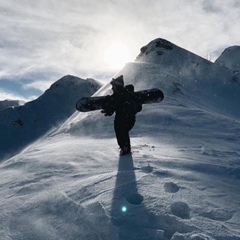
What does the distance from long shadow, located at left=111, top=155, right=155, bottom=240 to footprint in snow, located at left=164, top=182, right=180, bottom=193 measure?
0.43 m

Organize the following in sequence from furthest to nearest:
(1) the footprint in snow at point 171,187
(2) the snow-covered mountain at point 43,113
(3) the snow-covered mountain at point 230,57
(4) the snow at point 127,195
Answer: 1. (2) the snow-covered mountain at point 43,113
2. (3) the snow-covered mountain at point 230,57
3. (1) the footprint in snow at point 171,187
4. (4) the snow at point 127,195

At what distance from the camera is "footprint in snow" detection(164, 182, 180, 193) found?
454 centimetres

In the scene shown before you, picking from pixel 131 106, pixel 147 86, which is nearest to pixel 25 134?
pixel 147 86

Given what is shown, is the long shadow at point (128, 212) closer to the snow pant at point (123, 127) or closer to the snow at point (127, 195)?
the snow at point (127, 195)

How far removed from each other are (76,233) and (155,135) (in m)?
7.70

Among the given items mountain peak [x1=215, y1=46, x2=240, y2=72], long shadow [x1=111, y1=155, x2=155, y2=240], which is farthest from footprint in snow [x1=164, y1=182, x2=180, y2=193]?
mountain peak [x1=215, y1=46, x2=240, y2=72]

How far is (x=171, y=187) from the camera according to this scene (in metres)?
4.66

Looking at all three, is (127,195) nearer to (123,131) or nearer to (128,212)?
(128,212)

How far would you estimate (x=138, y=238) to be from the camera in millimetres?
3422

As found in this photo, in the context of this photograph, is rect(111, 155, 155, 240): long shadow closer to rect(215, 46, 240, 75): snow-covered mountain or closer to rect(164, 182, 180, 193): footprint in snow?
rect(164, 182, 180, 193): footprint in snow

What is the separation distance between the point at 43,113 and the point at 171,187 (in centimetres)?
8683

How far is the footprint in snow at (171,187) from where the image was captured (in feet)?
14.9

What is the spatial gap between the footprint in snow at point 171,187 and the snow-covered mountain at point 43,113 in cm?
7558

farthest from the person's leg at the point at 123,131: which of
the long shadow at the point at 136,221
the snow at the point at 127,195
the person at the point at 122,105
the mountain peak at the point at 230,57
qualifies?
the mountain peak at the point at 230,57
